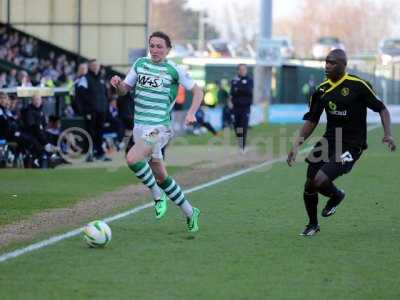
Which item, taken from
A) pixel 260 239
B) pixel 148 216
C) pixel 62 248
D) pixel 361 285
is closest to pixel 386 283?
pixel 361 285

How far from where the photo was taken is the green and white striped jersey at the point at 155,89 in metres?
10.6

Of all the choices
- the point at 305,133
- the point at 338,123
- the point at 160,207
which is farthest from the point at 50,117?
the point at 338,123

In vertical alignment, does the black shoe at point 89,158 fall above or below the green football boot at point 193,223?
below

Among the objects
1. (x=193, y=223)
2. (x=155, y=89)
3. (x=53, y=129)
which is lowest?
(x=53, y=129)

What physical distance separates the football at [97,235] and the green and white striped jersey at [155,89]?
151cm

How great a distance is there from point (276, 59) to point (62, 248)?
94.6 ft

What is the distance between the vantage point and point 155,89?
10.6 m

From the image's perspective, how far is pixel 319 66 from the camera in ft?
184

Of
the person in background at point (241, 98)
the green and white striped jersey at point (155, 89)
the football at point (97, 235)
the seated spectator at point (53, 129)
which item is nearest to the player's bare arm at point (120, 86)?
the green and white striped jersey at point (155, 89)

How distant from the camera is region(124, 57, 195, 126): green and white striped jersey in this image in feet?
34.7

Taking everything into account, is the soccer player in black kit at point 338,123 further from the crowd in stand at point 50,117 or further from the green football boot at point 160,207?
the crowd in stand at point 50,117

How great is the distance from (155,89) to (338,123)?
1841 mm

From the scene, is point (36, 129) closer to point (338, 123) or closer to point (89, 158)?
point (89, 158)

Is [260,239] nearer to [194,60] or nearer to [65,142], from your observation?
[65,142]
